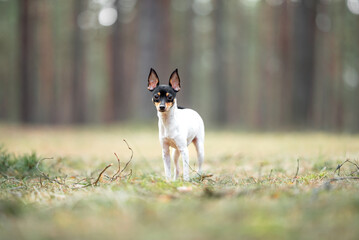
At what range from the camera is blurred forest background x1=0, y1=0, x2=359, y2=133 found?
1548 cm

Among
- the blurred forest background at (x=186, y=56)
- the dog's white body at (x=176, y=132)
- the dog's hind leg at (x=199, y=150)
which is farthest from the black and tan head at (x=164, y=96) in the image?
the blurred forest background at (x=186, y=56)

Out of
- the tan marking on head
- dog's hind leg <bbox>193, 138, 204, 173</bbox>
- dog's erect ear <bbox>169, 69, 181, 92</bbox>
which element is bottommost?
dog's hind leg <bbox>193, 138, 204, 173</bbox>

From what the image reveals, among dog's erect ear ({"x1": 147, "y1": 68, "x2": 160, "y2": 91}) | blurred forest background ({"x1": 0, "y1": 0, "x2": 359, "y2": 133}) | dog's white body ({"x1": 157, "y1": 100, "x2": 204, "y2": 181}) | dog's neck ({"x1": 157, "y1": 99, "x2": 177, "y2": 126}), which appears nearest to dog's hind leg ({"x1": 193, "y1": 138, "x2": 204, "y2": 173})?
dog's white body ({"x1": 157, "y1": 100, "x2": 204, "y2": 181})

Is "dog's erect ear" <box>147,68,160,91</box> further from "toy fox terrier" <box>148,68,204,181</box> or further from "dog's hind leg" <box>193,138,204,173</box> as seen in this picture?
"dog's hind leg" <box>193,138,204,173</box>

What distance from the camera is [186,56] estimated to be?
31.9 m

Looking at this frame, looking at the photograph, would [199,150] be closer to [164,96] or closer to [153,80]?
[164,96]

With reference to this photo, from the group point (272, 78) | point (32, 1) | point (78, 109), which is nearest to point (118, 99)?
point (78, 109)

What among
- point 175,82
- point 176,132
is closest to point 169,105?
point 176,132

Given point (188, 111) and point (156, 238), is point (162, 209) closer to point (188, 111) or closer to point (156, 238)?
point (156, 238)

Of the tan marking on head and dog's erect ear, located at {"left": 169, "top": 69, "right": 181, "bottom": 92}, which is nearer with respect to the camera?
the tan marking on head

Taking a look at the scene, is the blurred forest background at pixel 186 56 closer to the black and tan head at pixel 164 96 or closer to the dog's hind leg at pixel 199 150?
the dog's hind leg at pixel 199 150

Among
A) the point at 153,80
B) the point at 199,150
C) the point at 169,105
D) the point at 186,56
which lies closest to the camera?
the point at 169,105

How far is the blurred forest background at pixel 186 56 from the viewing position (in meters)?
15.5

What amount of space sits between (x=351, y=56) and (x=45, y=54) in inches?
917
